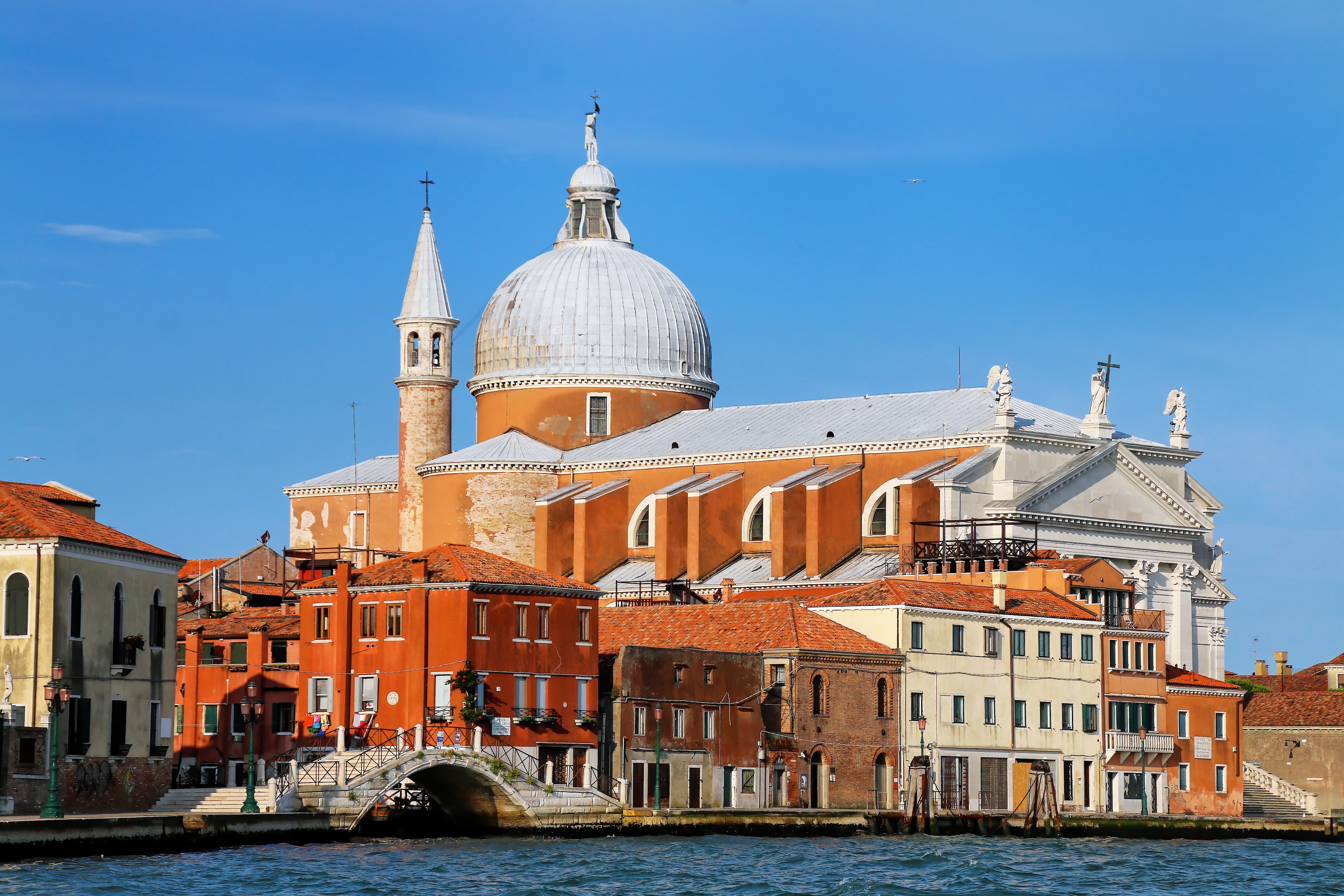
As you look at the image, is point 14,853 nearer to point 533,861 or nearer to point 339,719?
point 533,861

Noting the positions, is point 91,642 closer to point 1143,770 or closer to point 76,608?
point 76,608

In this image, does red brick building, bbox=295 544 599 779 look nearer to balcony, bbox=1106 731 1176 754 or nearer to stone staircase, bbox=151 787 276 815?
stone staircase, bbox=151 787 276 815

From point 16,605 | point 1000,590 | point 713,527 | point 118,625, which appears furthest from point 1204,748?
point 16,605

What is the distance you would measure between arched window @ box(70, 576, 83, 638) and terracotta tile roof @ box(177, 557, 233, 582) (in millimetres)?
24792

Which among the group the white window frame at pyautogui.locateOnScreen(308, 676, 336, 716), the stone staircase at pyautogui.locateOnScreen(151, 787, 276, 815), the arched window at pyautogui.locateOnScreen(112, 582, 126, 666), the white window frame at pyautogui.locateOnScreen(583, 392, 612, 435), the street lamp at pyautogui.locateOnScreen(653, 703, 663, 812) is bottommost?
the stone staircase at pyautogui.locateOnScreen(151, 787, 276, 815)

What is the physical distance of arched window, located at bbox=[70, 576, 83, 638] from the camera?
39.2 m

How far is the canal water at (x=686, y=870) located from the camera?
116 ft

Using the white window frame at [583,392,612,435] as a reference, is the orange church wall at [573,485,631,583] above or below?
below

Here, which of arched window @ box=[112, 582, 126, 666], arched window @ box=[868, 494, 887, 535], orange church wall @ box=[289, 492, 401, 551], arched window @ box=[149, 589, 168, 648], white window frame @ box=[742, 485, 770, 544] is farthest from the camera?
orange church wall @ box=[289, 492, 401, 551]

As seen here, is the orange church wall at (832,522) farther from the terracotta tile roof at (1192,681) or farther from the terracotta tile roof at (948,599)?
the terracotta tile roof at (1192,681)

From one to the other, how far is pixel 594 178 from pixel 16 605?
37115 millimetres

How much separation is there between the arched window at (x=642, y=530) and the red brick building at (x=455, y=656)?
16.8 meters

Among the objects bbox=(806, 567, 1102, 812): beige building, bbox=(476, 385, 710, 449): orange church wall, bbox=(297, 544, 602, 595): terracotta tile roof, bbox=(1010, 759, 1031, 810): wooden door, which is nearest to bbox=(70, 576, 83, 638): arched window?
bbox=(297, 544, 602, 595): terracotta tile roof

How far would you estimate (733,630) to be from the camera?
51.0m
